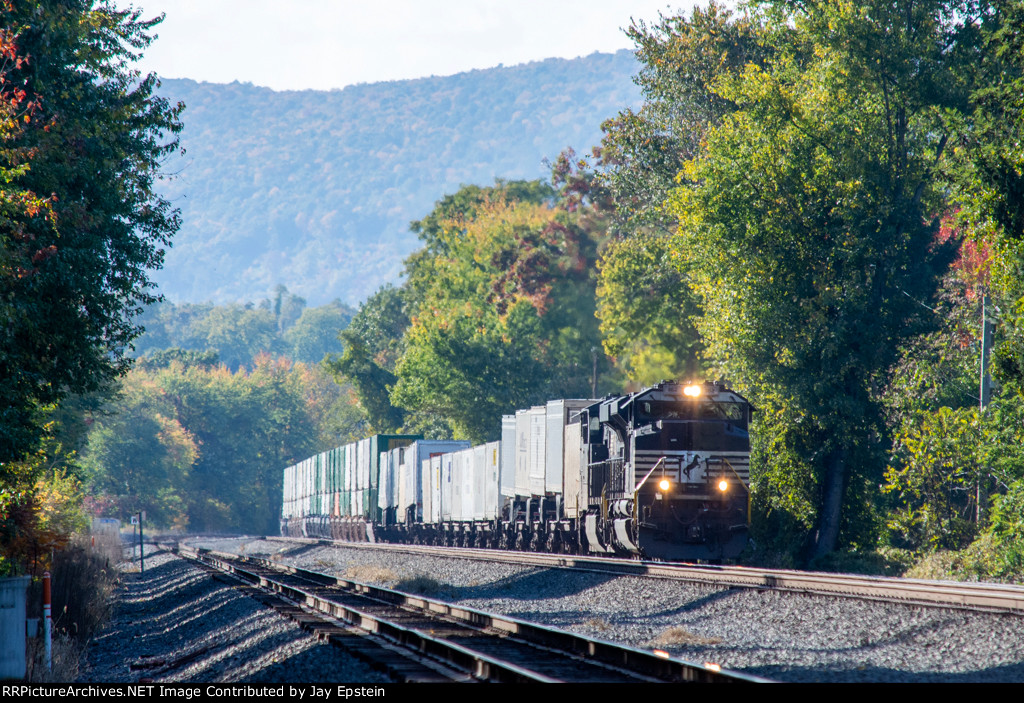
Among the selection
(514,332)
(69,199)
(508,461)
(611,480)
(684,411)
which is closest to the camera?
(69,199)

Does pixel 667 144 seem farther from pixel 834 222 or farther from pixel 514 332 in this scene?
pixel 514 332

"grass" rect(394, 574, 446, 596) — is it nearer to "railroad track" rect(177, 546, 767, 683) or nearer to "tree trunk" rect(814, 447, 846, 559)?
"railroad track" rect(177, 546, 767, 683)

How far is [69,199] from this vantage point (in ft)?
60.3

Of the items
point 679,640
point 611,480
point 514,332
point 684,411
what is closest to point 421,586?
point 611,480

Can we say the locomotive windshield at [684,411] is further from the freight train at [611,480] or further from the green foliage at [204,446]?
the green foliage at [204,446]

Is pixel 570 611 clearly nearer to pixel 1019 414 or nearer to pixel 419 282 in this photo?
pixel 1019 414

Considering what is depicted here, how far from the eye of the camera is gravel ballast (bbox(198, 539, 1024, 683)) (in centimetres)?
1063

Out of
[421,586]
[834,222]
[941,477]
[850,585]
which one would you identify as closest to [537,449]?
[421,586]

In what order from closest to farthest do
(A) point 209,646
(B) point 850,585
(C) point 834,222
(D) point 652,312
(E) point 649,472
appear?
(A) point 209,646
(B) point 850,585
(E) point 649,472
(C) point 834,222
(D) point 652,312

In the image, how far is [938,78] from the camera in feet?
95.0

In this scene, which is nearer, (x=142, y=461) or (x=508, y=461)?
(x=508, y=461)

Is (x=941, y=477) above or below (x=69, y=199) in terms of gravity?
below

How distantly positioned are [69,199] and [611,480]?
12.5 m

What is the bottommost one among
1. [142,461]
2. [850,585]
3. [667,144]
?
[850,585]
